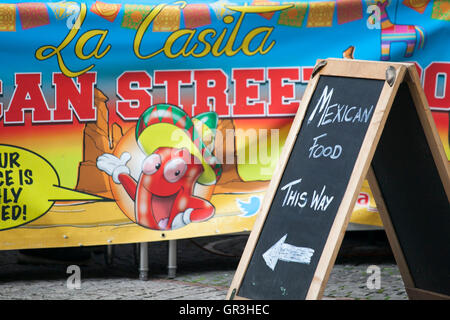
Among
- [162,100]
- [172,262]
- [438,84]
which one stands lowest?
[172,262]

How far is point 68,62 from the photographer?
6.47 m

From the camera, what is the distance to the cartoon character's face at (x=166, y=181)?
6609 millimetres

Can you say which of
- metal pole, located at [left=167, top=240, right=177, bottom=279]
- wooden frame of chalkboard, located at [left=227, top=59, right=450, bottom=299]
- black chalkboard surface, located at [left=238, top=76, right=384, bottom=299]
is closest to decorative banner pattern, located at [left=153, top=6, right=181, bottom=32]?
metal pole, located at [left=167, top=240, right=177, bottom=279]

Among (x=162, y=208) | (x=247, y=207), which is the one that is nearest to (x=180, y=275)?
(x=162, y=208)

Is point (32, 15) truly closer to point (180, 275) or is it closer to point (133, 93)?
point (133, 93)

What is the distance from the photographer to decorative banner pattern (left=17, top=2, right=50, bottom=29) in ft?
21.0

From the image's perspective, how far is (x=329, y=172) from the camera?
450cm

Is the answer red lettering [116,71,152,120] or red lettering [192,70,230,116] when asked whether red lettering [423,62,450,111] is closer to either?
red lettering [192,70,230,116]

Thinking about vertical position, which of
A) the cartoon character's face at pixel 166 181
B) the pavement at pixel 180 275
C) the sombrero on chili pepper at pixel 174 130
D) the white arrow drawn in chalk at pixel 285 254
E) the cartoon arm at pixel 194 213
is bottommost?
the pavement at pixel 180 275

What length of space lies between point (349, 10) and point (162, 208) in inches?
94.9

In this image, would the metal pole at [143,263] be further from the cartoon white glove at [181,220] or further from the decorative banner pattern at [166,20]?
the decorative banner pattern at [166,20]

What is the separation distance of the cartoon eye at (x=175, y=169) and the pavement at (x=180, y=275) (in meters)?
0.90

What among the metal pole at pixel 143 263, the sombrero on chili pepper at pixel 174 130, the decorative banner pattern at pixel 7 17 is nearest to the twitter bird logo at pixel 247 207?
the sombrero on chili pepper at pixel 174 130

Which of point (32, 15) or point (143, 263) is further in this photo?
point (143, 263)
